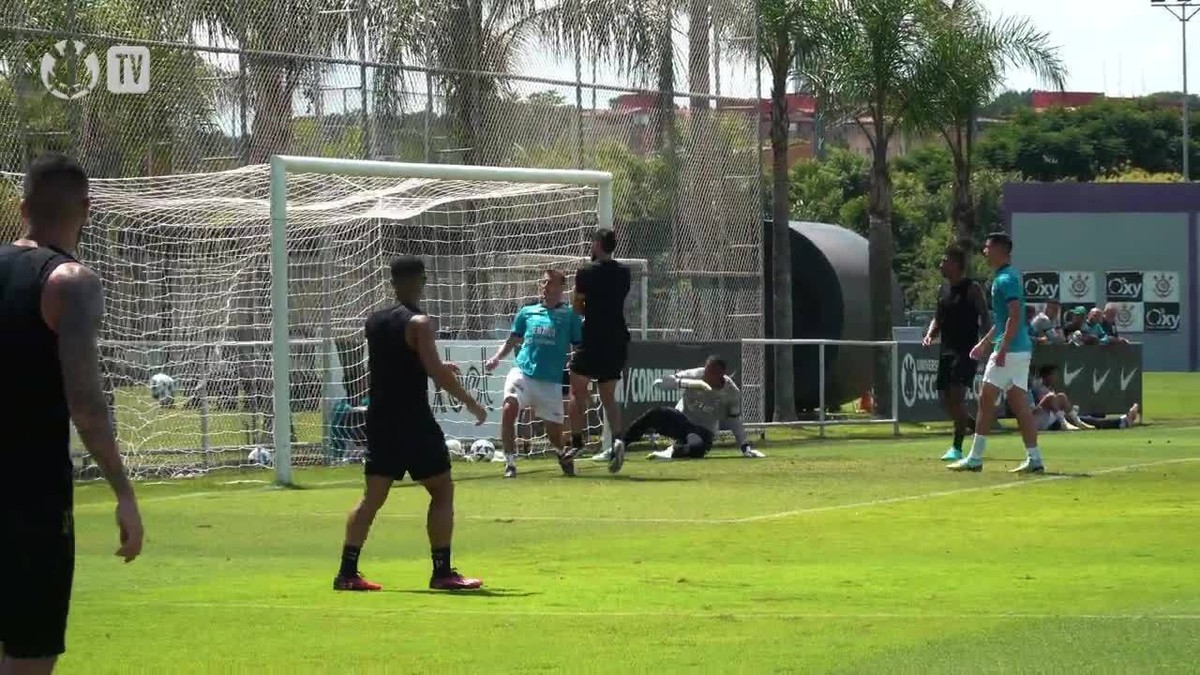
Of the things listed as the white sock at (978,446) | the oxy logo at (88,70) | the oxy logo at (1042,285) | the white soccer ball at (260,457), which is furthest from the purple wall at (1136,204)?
the white sock at (978,446)

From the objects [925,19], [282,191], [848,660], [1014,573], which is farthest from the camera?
[925,19]

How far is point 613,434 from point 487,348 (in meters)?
Answer: 4.36

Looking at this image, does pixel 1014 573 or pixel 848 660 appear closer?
pixel 848 660

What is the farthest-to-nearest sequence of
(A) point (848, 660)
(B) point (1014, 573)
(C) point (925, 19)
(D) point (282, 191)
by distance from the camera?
(C) point (925, 19) → (D) point (282, 191) → (B) point (1014, 573) → (A) point (848, 660)

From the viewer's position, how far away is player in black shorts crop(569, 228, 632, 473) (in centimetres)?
1872

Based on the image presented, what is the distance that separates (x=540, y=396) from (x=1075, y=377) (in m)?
14.5

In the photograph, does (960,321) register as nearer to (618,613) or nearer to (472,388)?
(472,388)

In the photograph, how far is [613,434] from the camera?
18641 mm

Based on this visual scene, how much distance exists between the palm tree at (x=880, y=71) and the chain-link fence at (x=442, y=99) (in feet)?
15.4

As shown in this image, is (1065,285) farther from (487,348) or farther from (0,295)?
(0,295)

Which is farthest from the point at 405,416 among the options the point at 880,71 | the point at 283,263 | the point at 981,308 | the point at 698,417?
the point at 880,71

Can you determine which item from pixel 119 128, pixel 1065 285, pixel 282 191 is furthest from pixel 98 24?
pixel 1065 285

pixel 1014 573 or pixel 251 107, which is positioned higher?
pixel 251 107

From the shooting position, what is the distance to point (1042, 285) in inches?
2985
